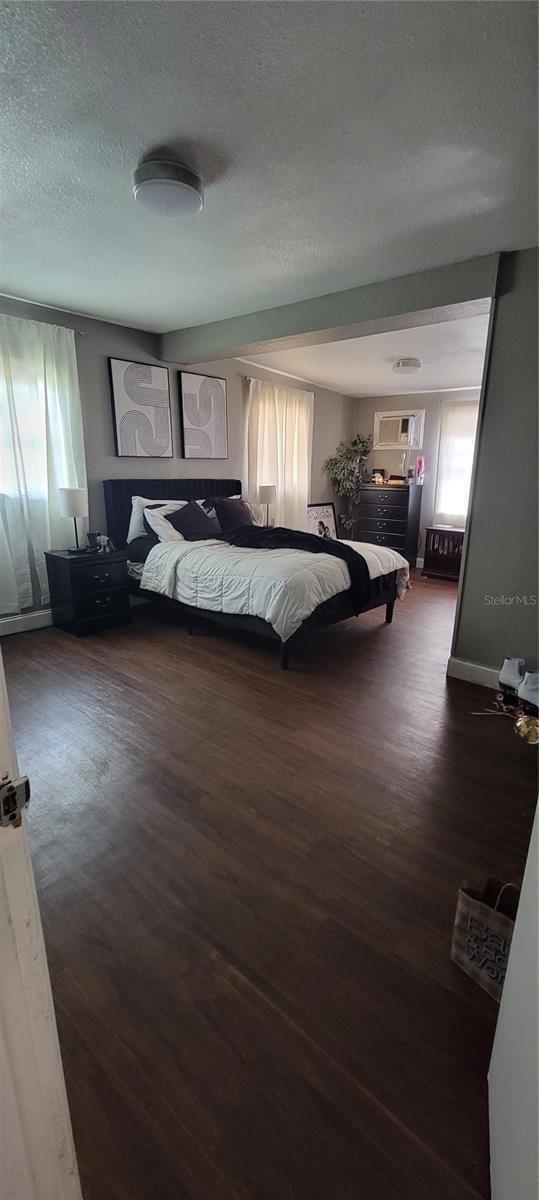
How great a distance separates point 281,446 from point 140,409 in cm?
210

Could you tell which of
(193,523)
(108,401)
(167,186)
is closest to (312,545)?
(193,523)

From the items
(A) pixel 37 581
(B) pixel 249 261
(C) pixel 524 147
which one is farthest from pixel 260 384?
(C) pixel 524 147

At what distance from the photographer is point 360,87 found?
1444mm

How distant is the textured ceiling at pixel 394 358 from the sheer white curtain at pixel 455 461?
33 cm

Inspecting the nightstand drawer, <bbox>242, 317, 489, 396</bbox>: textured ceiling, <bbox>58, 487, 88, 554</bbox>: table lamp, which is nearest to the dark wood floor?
the nightstand drawer

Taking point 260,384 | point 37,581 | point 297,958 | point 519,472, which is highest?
point 260,384

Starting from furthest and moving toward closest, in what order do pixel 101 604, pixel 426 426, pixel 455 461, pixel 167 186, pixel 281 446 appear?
pixel 426 426 → pixel 455 461 → pixel 281 446 → pixel 101 604 → pixel 167 186

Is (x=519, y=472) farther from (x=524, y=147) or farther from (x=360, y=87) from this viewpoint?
(x=360, y=87)

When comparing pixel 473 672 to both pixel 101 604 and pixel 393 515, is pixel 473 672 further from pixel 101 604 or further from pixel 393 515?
pixel 393 515

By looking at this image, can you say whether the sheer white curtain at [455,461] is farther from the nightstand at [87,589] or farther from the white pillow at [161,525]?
the nightstand at [87,589]

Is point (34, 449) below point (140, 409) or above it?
below

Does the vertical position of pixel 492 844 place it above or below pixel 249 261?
below

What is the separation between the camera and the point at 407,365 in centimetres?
494

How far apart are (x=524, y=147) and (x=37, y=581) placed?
3903mm
